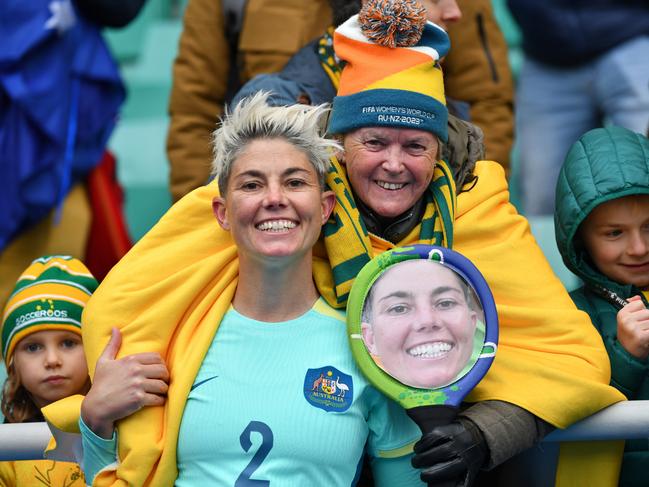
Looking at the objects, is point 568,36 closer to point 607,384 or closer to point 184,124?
point 184,124

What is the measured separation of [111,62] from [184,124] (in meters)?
0.40

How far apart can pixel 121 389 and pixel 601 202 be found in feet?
4.47

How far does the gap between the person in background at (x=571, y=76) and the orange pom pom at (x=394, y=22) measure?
5.00 ft

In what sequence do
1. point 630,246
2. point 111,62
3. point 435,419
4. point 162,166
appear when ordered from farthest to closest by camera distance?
1. point 162,166
2. point 111,62
3. point 630,246
4. point 435,419

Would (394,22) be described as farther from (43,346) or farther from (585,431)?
(43,346)

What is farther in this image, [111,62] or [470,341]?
[111,62]

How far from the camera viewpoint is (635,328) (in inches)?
131

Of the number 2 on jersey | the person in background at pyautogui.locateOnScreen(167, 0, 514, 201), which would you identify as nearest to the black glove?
the number 2 on jersey

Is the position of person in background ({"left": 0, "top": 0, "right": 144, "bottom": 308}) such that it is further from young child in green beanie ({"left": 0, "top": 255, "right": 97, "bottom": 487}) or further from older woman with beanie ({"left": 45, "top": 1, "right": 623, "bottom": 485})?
older woman with beanie ({"left": 45, "top": 1, "right": 623, "bottom": 485})

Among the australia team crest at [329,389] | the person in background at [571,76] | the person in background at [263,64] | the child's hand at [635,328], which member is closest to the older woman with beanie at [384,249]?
the child's hand at [635,328]

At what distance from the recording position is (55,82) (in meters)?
4.59

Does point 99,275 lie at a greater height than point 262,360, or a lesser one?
lesser

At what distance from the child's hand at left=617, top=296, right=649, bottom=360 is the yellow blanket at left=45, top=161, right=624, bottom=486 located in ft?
0.30

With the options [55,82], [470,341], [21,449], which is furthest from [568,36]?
[21,449]
